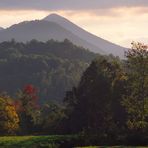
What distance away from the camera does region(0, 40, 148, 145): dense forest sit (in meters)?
57.8

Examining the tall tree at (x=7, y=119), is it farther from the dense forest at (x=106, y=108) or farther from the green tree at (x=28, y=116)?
the green tree at (x=28, y=116)

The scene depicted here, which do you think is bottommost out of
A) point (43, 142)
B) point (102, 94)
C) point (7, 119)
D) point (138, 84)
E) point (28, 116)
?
point (28, 116)

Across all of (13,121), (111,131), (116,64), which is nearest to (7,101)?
(13,121)

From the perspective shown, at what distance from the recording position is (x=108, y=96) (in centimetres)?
6662

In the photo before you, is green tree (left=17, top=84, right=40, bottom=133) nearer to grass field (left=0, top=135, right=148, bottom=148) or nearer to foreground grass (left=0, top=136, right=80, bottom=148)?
foreground grass (left=0, top=136, right=80, bottom=148)

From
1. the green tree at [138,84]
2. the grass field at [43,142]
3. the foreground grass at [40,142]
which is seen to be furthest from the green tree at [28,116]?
the grass field at [43,142]

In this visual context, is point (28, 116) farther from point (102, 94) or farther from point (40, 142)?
point (40, 142)

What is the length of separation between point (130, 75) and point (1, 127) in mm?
38040

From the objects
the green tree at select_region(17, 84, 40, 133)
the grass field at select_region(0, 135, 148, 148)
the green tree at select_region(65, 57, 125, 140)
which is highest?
the green tree at select_region(65, 57, 125, 140)

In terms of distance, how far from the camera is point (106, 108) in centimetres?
6712

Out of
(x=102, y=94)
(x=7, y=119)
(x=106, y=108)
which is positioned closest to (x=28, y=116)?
(x=7, y=119)

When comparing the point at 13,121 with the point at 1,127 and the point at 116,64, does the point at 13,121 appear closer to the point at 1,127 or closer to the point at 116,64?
the point at 1,127

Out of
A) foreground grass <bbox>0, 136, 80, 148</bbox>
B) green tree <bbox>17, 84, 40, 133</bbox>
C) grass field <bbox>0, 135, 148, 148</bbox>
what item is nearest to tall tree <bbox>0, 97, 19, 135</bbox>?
green tree <bbox>17, 84, 40, 133</bbox>

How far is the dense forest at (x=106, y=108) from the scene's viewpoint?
57812 mm
